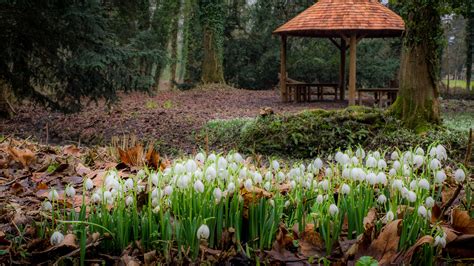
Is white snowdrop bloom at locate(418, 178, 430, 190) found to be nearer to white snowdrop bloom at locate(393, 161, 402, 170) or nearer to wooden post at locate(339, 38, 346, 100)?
white snowdrop bloom at locate(393, 161, 402, 170)

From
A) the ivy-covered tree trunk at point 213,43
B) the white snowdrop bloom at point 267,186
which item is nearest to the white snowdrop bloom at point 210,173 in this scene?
the white snowdrop bloom at point 267,186

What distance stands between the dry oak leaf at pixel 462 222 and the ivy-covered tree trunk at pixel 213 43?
22985 millimetres

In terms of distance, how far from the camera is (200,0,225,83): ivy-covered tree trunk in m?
24.3

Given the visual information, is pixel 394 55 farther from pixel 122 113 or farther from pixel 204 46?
pixel 122 113

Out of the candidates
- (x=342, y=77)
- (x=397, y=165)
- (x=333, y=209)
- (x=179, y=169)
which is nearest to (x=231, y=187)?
(x=179, y=169)

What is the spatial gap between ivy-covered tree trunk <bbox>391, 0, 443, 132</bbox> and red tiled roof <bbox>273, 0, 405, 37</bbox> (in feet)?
24.0

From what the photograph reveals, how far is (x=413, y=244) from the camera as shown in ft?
6.37

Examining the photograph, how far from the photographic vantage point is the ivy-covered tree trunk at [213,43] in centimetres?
2430

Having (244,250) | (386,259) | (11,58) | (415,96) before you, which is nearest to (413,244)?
(386,259)

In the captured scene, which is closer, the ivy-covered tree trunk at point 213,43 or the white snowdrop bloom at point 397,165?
the white snowdrop bloom at point 397,165

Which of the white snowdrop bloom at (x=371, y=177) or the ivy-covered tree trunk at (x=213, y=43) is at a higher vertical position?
the ivy-covered tree trunk at (x=213, y=43)

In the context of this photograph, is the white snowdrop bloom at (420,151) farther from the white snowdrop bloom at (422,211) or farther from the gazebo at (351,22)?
the gazebo at (351,22)

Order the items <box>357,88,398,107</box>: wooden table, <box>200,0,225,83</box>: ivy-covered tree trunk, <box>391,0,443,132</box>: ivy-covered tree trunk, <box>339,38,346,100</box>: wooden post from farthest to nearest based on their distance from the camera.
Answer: <box>200,0,225,83</box>: ivy-covered tree trunk → <box>339,38,346,100</box>: wooden post → <box>357,88,398,107</box>: wooden table → <box>391,0,443,132</box>: ivy-covered tree trunk

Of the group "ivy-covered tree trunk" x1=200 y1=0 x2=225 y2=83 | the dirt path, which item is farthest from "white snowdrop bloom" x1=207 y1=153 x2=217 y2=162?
"ivy-covered tree trunk" x1=200 y1=0 x2=225 y2=83
